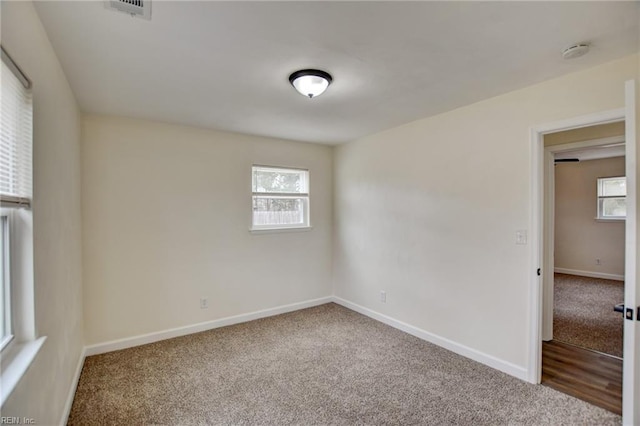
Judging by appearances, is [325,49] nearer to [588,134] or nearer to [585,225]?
[588,134]

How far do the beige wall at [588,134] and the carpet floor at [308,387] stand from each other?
95.8 inches

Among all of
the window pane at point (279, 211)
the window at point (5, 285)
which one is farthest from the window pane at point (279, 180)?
the window at point (5, 285)

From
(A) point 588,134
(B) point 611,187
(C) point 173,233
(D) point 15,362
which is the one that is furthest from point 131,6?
(B) point 611,187

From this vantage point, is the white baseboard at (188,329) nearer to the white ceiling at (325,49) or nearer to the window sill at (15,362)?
the window sill at (15,362)

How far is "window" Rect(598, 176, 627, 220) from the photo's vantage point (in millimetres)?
6348

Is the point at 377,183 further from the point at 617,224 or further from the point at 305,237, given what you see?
the point at 617,224

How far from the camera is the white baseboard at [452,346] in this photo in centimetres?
270

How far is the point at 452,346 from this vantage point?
3.20 m

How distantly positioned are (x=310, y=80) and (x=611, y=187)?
7.44 metres

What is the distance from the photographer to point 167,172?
3.56 meters

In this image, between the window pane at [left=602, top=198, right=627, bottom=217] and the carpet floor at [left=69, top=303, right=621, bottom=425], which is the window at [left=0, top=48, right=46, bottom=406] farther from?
the window pane at [left=602, top=198, right=627, bottom=217]

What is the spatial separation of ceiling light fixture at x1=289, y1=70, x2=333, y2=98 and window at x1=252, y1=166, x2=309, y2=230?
2.03m

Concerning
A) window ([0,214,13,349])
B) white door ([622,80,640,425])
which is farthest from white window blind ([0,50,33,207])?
white door ([622,80,640,425])

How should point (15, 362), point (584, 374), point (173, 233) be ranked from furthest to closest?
point (173, 233), point (584, 374), point (15, 362)
